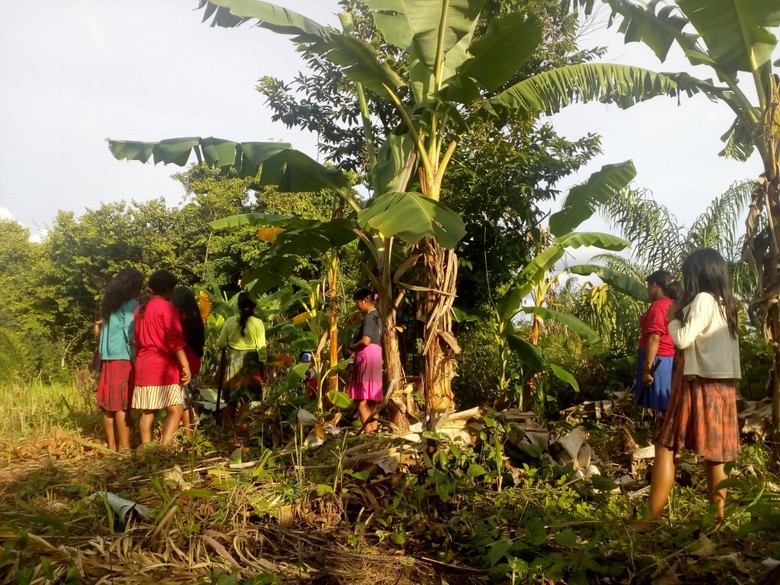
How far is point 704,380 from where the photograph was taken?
10.7 feet

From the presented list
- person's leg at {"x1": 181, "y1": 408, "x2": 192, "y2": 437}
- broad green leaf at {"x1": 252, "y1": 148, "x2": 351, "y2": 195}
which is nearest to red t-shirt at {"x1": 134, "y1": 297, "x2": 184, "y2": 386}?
person's leg at {"x1": 181, "y1": 408, "x2": 192, "y2": 437}

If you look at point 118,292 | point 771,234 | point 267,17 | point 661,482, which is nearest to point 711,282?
point 661,482

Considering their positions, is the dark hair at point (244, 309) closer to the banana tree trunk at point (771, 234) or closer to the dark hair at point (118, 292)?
the dark hair at point (118, 292)

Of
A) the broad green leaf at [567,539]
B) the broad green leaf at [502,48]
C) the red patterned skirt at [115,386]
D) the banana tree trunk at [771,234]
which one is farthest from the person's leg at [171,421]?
the banana tree trunk at [771,234]

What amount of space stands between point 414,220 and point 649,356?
239 cm

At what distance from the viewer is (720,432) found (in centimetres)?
318

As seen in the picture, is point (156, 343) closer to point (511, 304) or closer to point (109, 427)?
point (109, 427)

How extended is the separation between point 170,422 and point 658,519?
3.80 meters

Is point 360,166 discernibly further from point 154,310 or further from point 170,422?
point 170,422

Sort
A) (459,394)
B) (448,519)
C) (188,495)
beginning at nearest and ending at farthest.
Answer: (188,495), (448,519), (459,394)

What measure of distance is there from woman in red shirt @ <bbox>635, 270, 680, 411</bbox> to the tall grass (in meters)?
5.17

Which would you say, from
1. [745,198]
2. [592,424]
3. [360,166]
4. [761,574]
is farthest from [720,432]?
[745,198]

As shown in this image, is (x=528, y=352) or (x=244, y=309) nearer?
(x=528, y=352)

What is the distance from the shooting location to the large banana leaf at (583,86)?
204 inches
